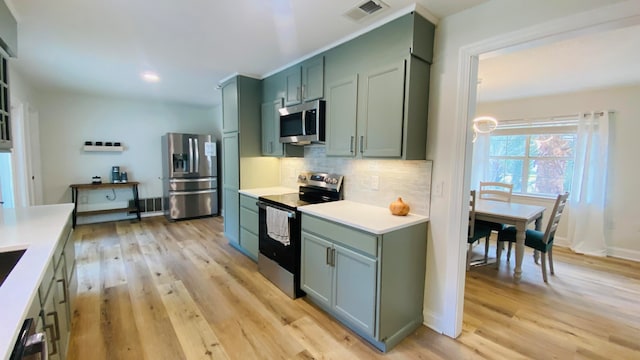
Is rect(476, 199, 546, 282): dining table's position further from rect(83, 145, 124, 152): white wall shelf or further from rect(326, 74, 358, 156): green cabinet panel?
rect(83, 145, 124, 152): white wall shelf

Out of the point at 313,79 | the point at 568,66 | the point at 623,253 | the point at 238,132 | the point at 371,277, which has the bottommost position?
the point at 623,253

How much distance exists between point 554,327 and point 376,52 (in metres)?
2.67

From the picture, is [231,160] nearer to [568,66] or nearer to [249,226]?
[249,226]

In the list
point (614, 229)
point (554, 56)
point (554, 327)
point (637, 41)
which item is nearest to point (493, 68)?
point (554, 56)

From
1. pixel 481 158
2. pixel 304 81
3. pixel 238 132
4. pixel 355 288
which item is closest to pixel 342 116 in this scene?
pixel 304 81

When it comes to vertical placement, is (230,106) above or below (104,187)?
above

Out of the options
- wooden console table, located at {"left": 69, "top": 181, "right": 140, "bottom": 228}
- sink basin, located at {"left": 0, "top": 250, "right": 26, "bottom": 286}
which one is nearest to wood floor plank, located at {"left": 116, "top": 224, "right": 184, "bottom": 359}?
sink basin, located at {"left": 0, "top": 250, "right": 26, "bottom": 286}

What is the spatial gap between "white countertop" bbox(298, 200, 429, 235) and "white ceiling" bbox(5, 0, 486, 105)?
1.51 meters

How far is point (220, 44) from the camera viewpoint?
2.67 metres

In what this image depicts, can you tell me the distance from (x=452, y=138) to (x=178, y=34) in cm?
244

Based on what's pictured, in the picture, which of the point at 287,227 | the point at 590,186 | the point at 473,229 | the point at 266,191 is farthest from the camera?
the point at 590,186

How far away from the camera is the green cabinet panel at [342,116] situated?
2438 millimetres

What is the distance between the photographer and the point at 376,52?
7.34 feet

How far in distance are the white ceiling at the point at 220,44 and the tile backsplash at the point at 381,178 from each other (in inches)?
44.5
